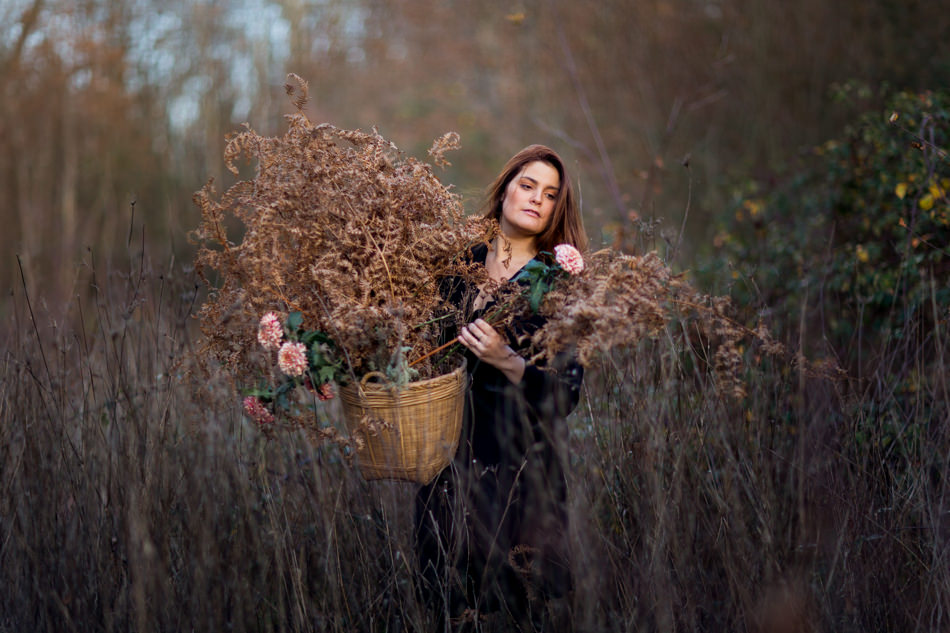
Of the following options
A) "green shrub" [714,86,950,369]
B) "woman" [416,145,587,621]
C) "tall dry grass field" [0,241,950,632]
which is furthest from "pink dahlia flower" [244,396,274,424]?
"green shrub" [714,86,950,369]

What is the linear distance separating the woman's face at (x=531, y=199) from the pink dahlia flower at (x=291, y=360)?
967 mm

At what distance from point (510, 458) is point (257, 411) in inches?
32.1

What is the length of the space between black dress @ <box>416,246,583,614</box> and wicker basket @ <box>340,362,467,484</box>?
246mm

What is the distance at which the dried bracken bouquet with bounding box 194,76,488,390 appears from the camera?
2010 millimetres

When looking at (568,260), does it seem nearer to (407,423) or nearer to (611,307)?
(611,307)

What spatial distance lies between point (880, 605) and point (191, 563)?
1.96 m

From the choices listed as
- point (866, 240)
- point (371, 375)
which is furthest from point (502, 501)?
point (866, 240)

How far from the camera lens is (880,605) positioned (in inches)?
87.0

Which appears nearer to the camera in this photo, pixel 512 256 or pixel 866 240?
pixel 512 256

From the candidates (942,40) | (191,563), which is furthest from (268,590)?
(942,40)

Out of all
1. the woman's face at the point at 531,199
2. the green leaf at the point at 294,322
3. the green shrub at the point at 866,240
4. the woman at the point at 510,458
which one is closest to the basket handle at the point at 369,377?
the green leaf at the point at 294,322

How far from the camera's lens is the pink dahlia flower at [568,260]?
6.70ft

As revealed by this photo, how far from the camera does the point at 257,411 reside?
2.01 metres

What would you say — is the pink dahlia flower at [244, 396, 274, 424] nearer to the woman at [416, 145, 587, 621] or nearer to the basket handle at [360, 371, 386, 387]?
the basket handle at [360, 371, 386, 387]
